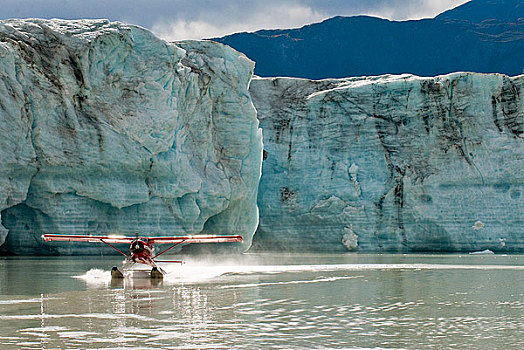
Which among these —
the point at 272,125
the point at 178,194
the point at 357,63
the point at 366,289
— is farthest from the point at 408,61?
the point at 366,289

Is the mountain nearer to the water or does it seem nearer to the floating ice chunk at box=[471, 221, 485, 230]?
the floating ice chunk at box=[471, 221, 485, 230]

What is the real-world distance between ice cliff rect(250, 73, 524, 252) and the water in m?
24.6

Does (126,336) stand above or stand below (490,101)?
below

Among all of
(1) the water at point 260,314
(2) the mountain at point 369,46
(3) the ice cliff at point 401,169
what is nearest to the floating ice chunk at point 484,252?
(3) the ice cliff at point 401,169

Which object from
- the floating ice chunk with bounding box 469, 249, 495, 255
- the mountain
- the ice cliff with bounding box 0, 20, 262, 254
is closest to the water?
the ice cliff with bounding box 0, 20, 262, 254

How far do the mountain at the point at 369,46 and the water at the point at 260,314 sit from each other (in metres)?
109

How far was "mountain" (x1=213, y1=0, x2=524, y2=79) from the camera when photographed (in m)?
120

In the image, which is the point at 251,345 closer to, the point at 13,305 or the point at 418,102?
the point at 13,305

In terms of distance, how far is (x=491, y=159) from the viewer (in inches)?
1583

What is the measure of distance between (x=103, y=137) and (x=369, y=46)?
10456 cm

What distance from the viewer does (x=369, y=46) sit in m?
127

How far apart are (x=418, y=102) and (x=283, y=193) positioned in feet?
32.0

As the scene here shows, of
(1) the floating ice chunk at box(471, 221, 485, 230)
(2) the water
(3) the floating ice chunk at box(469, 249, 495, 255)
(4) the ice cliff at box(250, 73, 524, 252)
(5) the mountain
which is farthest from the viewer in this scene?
(5) the mountain

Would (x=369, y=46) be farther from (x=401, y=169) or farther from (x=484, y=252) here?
(x=484, y=252)
